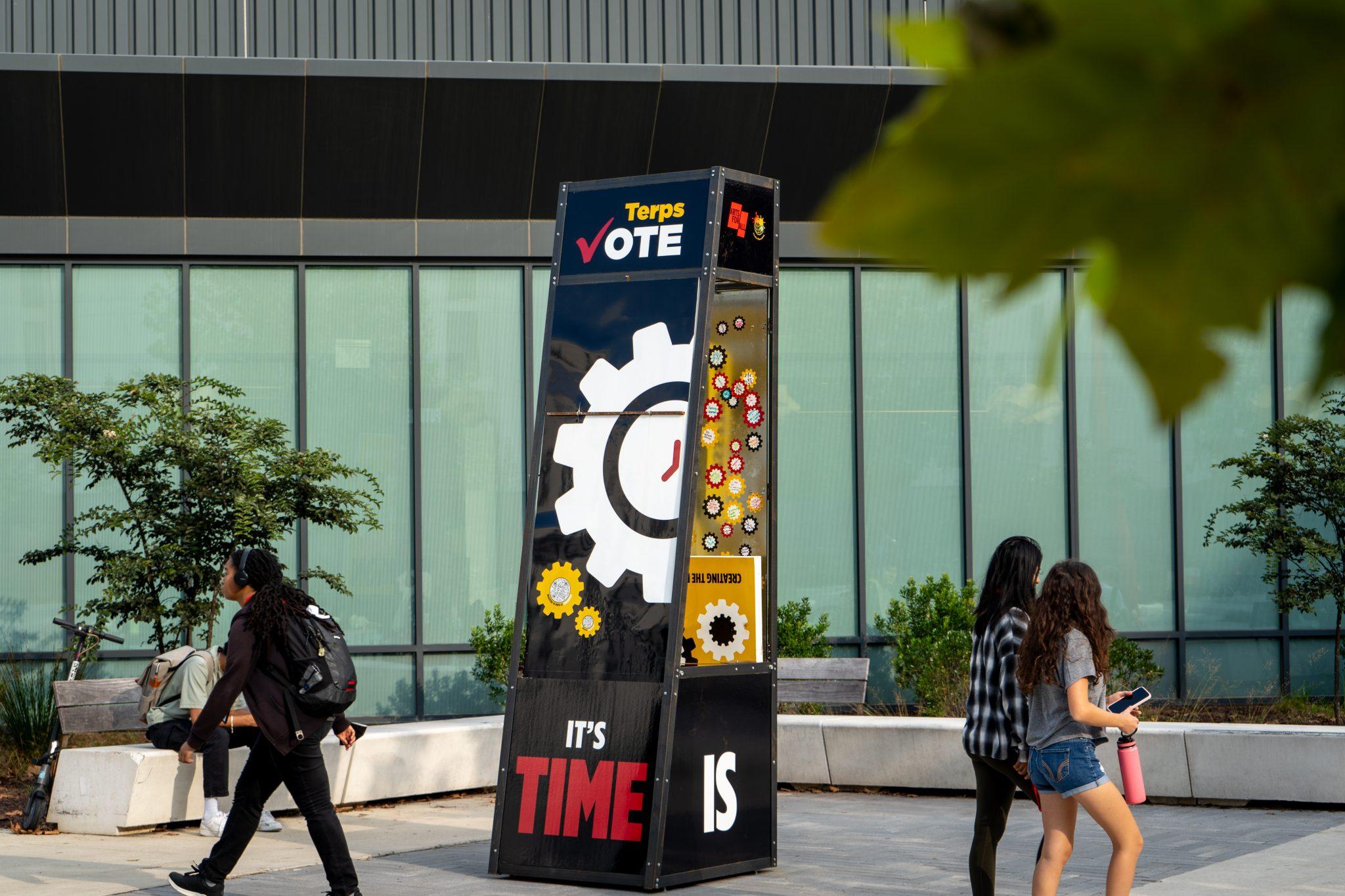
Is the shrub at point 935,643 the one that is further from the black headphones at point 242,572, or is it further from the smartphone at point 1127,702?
the black headphones at point 242,572

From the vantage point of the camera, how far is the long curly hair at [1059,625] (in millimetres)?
5898

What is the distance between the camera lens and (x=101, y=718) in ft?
34.3

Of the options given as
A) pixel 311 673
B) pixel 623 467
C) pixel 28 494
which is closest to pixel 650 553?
pixel 623 467

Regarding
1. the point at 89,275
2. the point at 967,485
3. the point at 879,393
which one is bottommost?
the point at 967,485

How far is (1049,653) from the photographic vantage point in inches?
232

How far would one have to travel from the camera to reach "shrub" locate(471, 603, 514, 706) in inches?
577

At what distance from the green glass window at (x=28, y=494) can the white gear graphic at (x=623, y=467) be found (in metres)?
8.61

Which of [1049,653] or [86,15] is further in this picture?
[86,15]

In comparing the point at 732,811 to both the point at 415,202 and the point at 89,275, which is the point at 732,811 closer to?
the point at 415,202

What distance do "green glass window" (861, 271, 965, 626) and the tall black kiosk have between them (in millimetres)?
7678

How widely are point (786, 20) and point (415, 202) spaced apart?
424 cm

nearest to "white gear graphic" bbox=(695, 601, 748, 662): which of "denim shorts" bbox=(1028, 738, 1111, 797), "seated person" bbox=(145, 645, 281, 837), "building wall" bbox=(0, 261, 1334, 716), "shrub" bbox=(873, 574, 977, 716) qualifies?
"denim shorts" bbox=(1028, 738, 1111, 797)

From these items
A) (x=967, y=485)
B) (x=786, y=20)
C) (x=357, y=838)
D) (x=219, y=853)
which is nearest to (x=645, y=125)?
(x=786, y=20)

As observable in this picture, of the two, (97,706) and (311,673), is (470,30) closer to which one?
(97,706)
